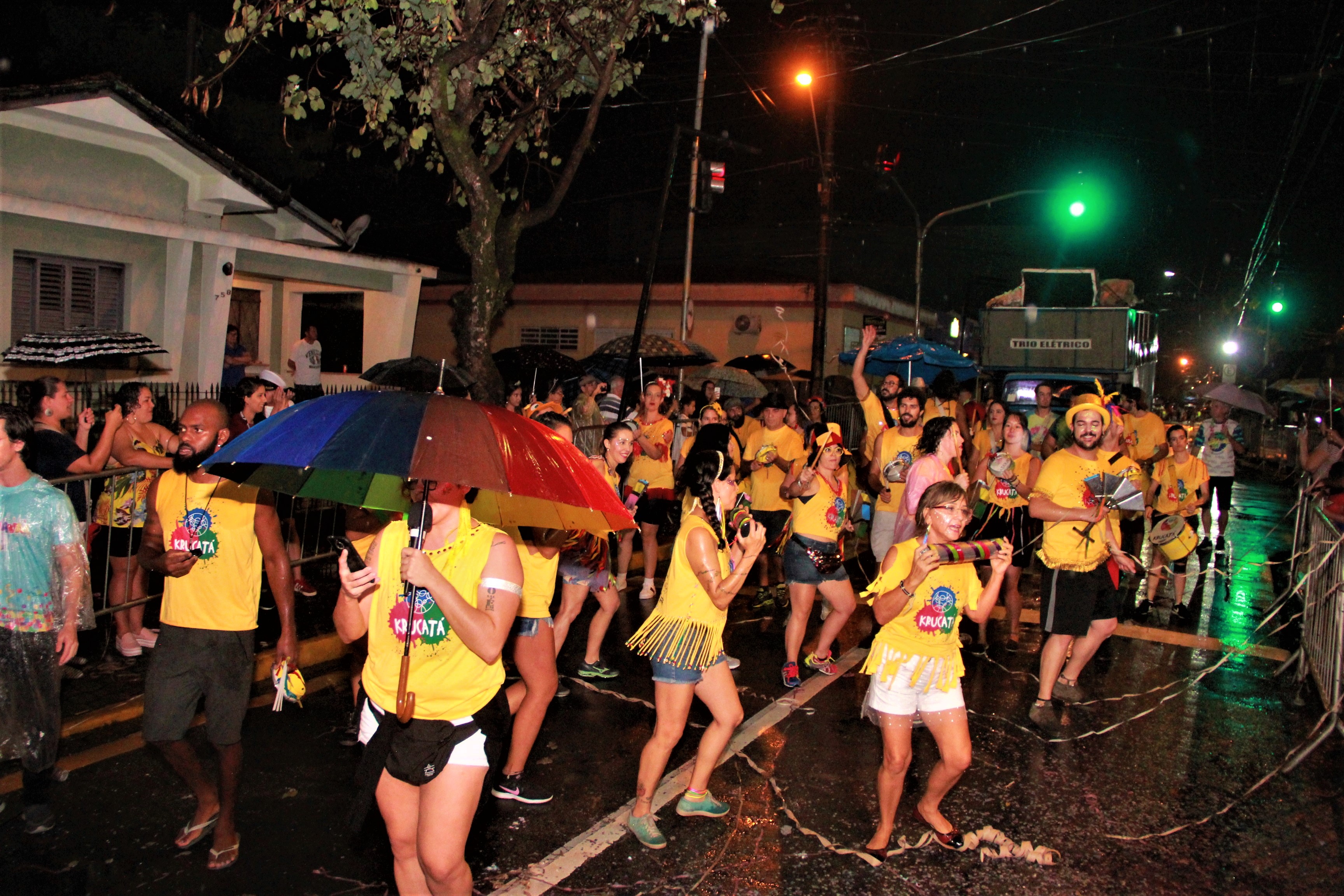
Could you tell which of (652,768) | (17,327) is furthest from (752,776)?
(17,327)

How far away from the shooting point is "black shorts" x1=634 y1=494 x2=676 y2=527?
9.48 m

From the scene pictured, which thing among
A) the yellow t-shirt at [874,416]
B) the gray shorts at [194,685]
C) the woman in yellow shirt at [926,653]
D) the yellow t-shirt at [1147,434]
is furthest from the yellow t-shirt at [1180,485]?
the gray shorts at [194,685]

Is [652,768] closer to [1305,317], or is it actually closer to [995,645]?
[995,645]

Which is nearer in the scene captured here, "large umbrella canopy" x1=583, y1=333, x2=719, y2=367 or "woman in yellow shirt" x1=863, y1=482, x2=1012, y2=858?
"woman in yellow shirt" x1=863, y1=482, x2=1012, y2=858

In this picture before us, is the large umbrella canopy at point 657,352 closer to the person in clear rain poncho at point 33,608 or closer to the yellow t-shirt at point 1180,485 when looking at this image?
the yellow t-shirt at point 1180,485

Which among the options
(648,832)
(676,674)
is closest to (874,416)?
(676,674)

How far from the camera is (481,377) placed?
13.3 metres

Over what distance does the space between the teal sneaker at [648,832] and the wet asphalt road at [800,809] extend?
0.05 m

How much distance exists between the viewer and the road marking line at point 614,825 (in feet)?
13.9

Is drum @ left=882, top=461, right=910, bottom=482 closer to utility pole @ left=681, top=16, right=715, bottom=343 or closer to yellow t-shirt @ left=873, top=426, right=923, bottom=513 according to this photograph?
yellow t-shirt @ left=873, top=426, right=923, bottom=513

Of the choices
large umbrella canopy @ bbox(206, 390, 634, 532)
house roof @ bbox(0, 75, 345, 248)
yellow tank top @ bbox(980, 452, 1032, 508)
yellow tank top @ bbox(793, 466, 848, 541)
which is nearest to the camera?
large umbrella canopy @ bbox(206, 390, 634, 532)

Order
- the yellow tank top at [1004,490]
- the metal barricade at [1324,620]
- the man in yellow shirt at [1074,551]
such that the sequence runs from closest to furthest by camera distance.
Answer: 1. the metal barricade at [1324,620]
2. the man in yellow shirt at [1074,551]
3. the yellow tank top at [1004,490]

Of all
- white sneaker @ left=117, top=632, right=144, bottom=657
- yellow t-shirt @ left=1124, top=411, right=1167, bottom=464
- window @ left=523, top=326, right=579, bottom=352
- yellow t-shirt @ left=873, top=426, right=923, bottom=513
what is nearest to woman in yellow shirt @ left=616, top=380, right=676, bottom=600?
yellow t-shirt @ left=873, top=426, right=923, bottom=513

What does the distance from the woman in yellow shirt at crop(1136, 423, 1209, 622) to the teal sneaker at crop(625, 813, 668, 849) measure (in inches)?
264
